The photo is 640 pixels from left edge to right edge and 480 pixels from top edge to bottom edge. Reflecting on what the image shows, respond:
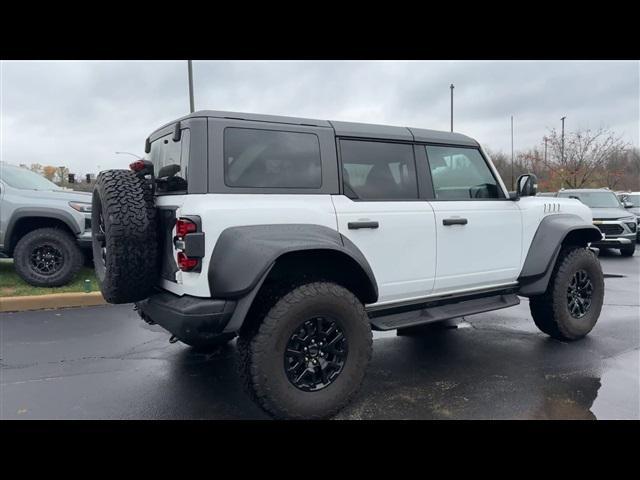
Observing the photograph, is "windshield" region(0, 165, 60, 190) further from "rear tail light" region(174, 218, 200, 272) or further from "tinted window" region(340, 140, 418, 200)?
"tinted window" region(340, 140, 418, 200)

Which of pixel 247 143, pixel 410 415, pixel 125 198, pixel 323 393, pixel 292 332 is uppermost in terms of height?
pixel 247 143

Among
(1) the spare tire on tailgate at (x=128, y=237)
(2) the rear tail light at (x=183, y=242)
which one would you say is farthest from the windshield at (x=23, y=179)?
(2) the rear tail light at (x=183, y=242)

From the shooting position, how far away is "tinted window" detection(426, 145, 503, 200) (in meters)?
3.87

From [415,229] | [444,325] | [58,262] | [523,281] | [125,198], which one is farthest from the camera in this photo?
[58,262]

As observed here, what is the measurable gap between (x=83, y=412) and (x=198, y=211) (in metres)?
1.71

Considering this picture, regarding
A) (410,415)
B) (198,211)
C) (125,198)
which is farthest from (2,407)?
(410,415)

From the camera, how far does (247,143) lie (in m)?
2.98

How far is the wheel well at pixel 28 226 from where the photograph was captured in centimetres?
636

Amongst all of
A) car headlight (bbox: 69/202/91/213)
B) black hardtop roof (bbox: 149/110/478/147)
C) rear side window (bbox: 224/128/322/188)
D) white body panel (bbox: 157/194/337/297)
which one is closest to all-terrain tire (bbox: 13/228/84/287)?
car headlight (bbox: 69/202/91/213)

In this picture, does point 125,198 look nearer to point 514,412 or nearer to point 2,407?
point 2,407

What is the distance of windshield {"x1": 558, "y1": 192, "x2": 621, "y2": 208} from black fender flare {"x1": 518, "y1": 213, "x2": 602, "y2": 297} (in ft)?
29.9

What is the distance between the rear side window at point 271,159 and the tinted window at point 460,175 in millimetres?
1201

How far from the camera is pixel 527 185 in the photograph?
4180mm

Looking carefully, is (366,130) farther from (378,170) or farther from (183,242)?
(183,242)
